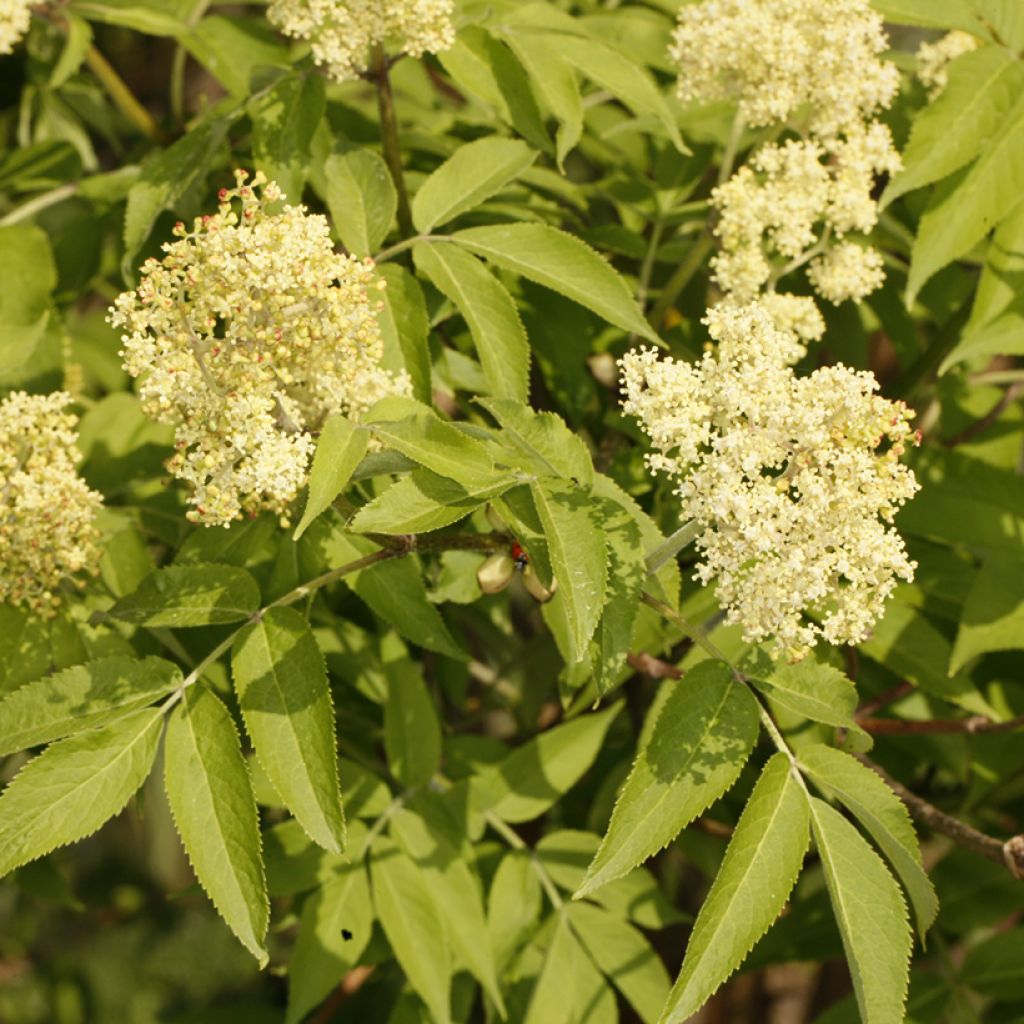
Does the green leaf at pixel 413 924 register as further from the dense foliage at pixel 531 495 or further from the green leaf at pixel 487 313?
the green leaf at pixel 487 313

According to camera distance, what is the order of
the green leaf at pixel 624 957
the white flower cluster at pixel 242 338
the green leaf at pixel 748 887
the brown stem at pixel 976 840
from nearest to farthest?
the green leaf at pixel 748 887
the white flower cluster at pixel 242 338
the brown stem at pixel 976 840
the green leaf at pixel 624 957

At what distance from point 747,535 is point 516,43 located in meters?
1.00

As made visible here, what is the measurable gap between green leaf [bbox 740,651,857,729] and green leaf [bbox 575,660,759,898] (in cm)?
3

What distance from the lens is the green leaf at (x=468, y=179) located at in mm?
1910

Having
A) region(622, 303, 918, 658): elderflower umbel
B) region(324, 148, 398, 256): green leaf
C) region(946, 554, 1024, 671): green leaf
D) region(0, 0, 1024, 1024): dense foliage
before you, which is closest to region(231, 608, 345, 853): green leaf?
region(0, 0, 1024, 1024): dense foliage

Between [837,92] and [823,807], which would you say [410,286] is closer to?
[837,92]

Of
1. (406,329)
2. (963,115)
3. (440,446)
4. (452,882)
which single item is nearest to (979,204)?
(963,115)

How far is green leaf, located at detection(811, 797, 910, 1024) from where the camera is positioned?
53.3 inches

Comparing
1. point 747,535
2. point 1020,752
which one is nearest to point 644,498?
point 747,535

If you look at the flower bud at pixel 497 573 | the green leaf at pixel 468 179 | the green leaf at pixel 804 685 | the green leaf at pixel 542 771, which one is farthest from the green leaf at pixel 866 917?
the green leaf at pixel 468 179

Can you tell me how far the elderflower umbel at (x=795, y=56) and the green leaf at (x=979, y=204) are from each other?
186 millimetres

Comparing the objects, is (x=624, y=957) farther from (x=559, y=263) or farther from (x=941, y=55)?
(x=941, y=55)

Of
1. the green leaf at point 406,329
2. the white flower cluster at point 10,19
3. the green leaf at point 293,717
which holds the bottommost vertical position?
the green leaf at point 293,717

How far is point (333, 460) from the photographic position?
1.39 metres
